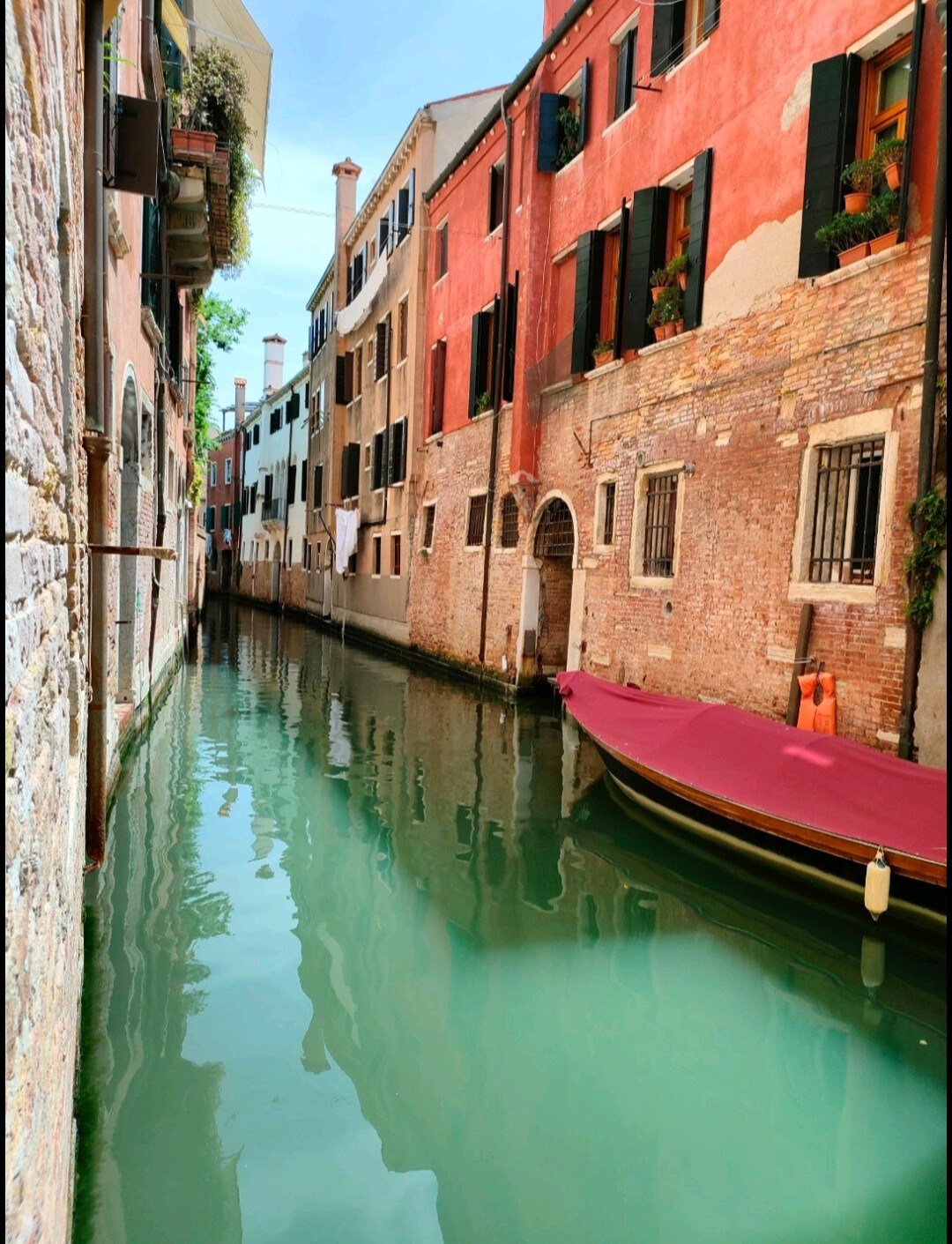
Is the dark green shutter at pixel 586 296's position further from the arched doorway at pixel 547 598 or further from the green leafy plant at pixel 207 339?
the green leafy plant at pixel 207 339

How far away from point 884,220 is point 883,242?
7.0 inches

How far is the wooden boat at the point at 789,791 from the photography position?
4.72 metres

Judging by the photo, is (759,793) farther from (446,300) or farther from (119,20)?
(446,300)

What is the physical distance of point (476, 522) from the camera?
14.3m

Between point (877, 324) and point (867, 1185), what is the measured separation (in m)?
5.83

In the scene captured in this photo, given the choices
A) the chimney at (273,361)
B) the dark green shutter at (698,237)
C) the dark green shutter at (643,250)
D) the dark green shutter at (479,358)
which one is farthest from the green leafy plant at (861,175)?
the chimney at (273,361)

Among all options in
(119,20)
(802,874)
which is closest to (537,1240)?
(802,874)

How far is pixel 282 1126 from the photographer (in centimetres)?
304

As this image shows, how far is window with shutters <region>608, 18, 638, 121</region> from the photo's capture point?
10125 mm

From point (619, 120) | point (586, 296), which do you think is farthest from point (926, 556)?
point (619, 120)

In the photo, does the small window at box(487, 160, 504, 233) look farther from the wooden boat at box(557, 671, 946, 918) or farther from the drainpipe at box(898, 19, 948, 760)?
the wooden boat at box(557, 671, 946, 918)

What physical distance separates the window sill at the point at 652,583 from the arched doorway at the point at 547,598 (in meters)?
2.55

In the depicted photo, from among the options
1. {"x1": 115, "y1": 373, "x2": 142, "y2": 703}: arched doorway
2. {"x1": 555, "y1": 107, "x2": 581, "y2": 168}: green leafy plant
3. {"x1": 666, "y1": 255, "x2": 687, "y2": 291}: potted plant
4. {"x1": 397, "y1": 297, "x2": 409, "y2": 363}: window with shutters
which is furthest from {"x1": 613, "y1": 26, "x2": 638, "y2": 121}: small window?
{"x1": 397, "y1": 297, "x2": 409, "y2": 363}: window with shutters

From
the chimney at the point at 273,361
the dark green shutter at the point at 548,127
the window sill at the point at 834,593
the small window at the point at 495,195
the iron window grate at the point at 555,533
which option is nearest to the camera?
the window sill at the point at 834,593
